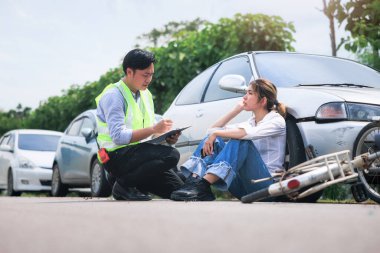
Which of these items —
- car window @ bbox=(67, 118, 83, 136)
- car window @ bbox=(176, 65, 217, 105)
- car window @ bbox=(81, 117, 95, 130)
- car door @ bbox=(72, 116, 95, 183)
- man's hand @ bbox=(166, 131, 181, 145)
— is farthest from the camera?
car window @ bbox=(67, 118, 83, 136)

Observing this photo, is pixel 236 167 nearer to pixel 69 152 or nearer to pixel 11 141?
pixel 69 152

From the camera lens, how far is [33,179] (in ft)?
50.1

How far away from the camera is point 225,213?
5.26m

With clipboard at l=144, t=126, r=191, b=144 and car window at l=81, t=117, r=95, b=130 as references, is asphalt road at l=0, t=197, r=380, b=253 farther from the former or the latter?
car window at l=81, t=117, r=95, b=130

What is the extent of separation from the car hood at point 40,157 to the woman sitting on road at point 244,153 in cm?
881

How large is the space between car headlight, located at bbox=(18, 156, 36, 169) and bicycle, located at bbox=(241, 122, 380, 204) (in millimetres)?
9410

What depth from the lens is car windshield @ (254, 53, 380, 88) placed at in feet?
25.2

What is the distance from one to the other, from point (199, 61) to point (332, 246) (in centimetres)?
1346

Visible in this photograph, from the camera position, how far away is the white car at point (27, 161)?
15.3m

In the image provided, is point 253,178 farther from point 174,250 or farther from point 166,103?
point 166,103

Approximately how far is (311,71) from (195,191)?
72.5 inches

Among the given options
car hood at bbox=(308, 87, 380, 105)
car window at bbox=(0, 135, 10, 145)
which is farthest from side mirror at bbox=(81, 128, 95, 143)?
car hood at bbox=(308, 87, 380, 105)

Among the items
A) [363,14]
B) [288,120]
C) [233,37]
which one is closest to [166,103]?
[233,37]

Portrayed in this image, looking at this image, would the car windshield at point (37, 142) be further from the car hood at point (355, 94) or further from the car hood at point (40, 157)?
the car hood at point (355, 94)
